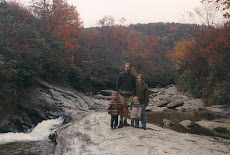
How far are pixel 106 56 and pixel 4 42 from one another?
20918 millimetres

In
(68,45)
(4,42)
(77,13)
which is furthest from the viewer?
(77,13)

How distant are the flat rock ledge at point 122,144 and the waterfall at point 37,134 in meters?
2.08

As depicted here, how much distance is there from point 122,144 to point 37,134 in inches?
221

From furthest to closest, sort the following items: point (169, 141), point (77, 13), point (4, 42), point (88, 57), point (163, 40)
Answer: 1. point (163, 40)
2. point (77, 13)
3. point (88, 57)
4. point (4, 42)
5. point (169, 141)

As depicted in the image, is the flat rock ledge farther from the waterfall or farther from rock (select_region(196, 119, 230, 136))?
rock (select_region(196, 119, 230, 136))

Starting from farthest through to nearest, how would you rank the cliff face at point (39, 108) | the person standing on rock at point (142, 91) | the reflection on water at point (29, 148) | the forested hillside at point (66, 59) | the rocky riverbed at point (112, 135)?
the forested hillside at point (66, 59) < the cliff face at point (39, 108) < the person standing on rock at point (142, 91) < the reflection on water at point (29, 148) < the rocky riverbed at point (112, 135)

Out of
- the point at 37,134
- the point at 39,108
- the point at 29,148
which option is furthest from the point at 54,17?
the point at 29,148

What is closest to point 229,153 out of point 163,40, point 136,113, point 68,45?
point 136,113

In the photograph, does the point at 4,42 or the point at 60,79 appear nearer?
the point at 4,42

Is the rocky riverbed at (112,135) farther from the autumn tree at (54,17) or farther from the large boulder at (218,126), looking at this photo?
the autumn tree at (54,17)

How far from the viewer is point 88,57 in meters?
30.9

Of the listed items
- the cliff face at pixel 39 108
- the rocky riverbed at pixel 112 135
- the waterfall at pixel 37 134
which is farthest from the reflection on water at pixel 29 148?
the cliff face at pixel 39 108

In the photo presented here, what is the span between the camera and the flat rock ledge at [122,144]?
5.34 metres

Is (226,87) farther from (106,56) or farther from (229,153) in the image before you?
(106,56)
